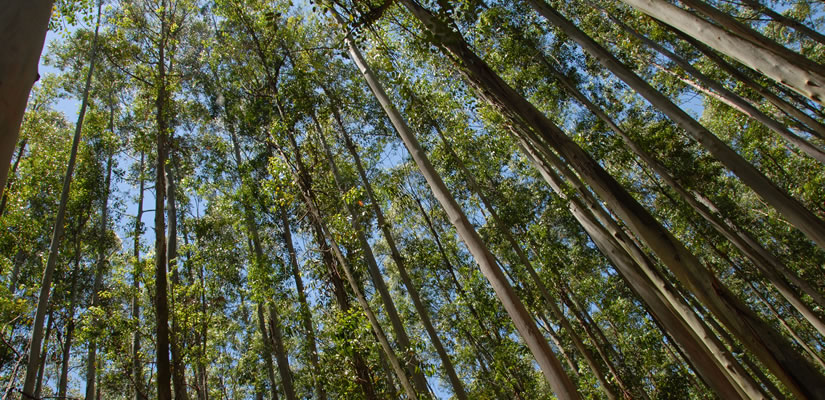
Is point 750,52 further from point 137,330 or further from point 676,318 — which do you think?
point 137,330

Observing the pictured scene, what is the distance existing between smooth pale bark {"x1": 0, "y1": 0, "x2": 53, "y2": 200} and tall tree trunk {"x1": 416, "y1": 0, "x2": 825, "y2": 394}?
1.76 metres

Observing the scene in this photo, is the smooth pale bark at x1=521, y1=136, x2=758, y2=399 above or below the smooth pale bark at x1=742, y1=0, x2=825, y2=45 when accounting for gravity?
below

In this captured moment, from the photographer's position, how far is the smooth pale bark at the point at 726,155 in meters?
1.86

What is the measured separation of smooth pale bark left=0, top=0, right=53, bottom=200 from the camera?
0.65 m

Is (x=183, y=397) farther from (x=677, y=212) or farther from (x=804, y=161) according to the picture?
(x=804, y=161)

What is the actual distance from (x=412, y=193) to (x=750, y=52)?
30.5 feet

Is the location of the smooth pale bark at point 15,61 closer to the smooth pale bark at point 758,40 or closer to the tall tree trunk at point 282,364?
the smooth pale bark at point 758,40

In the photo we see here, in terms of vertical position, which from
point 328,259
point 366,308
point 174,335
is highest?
point 174,335

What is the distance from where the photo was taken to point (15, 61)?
27.0 inches

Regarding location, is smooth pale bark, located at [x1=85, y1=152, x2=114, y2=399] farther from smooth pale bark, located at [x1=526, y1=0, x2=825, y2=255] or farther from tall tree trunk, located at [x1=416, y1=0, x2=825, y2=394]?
smooth pale bark, located at [x1=526, y1=0, x2=825, y2=255]

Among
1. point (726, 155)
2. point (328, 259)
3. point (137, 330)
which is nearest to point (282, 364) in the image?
point (137, 330)

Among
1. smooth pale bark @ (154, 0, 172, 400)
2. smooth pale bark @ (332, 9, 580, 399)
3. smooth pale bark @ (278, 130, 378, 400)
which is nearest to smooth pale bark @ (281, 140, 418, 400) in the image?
smooth pale bark @ (278, 130, 378, 400)

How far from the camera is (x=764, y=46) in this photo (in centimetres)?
184

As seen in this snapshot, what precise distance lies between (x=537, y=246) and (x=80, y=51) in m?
12.3
